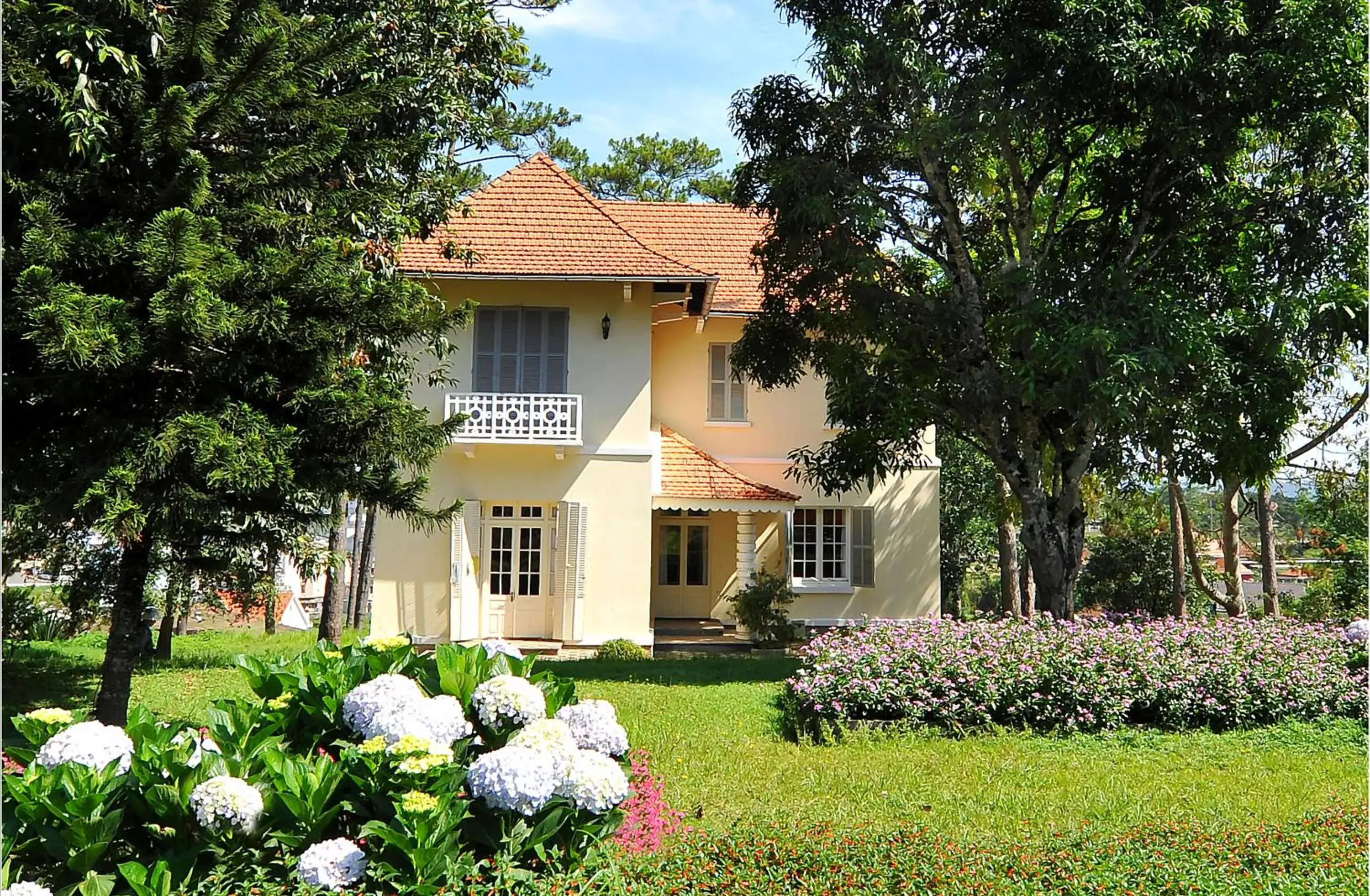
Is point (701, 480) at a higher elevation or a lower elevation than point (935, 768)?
higher

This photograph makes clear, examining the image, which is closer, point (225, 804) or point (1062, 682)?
point (225, 804)

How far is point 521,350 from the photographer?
17078 millimetres

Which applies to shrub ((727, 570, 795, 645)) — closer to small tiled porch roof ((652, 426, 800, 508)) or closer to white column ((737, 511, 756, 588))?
white column ((737, 511, 756, 588))

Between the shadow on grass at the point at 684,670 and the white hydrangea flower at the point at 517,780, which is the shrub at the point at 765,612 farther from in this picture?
the white hydrangea flower at the point at 517,780

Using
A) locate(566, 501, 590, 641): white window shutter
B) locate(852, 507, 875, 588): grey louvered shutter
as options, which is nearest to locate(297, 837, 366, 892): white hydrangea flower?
locate(566, 501, 590, 641): white window shutter

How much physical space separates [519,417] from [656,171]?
13.8m

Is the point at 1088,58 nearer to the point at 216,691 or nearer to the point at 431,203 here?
the point at 431,203

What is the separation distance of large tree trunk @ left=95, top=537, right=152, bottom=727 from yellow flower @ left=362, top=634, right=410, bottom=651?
10.9 ft

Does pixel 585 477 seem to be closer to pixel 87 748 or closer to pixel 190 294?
pixel 190 294

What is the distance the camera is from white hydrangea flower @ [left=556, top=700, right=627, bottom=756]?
530 centimetres

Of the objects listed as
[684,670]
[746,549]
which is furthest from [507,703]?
[746,549]

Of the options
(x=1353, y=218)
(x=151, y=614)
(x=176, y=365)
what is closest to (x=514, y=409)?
(x=151, y=614)

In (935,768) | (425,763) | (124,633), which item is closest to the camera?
(425,763)

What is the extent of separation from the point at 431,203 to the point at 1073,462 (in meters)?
8.12
